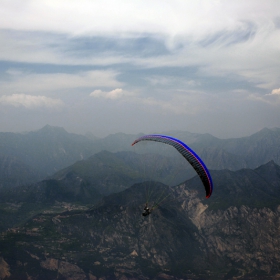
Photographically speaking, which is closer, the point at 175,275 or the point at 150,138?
the point at 150,138

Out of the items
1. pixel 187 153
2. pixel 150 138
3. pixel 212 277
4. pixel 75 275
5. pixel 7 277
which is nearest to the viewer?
pixel 187 153

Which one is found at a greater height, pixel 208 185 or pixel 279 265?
pixel 208 185

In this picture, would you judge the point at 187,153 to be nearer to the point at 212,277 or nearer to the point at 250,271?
the point at 212,277

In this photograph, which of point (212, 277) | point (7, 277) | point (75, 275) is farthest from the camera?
point (212, 277)

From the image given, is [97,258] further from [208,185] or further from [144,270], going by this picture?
[208,185]

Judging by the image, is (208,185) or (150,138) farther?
(150,138)

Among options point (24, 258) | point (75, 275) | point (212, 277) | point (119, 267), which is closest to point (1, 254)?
point (24, 258)

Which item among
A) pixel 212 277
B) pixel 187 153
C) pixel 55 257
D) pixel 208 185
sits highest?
pixel 187 153

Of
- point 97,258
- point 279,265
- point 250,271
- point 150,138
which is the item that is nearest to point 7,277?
point 97,258

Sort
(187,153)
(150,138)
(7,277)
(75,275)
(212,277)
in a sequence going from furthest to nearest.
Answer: (212,277) → (75,275) → (7,277) → (150,138) → (187,153)
